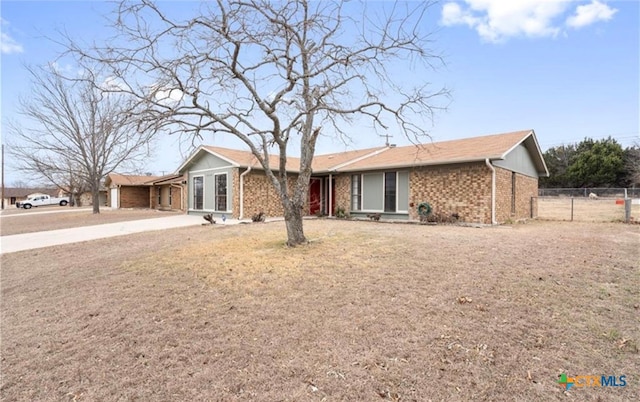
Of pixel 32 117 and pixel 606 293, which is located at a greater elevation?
pixel 32 117

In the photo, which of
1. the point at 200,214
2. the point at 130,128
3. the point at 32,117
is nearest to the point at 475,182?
the point at 130,128

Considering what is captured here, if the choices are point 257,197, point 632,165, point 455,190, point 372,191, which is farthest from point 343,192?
point 632,165

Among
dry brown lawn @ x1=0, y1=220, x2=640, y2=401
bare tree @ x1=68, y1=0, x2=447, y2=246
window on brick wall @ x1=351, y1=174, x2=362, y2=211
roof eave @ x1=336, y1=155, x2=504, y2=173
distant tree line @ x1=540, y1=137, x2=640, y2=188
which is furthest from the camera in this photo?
distant tree line @ x1=540, y1=137, x2=640, y2=188

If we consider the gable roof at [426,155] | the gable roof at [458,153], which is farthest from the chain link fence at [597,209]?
the gable roof at [458,153]

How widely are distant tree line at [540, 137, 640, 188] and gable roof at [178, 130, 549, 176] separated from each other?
21340mm

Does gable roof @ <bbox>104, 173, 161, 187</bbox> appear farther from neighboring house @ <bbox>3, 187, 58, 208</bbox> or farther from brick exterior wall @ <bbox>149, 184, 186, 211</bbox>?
neighboring house @ <bbox>3, 187, 58, 208</bbox>

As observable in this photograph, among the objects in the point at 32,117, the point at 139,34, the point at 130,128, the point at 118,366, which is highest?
the point at 32,117

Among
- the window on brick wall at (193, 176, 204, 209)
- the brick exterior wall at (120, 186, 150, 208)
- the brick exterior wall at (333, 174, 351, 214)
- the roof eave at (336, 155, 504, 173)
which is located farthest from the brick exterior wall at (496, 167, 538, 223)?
the brick exterior wall at (120, 186, 150, 208)

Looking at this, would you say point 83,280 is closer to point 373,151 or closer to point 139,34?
point 139,34

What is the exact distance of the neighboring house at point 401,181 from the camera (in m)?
12.0

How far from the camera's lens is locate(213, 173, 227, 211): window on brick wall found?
1570cm

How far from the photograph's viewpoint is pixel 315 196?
17453 mm

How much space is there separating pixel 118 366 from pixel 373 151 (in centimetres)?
1602

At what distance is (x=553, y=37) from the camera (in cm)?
1074
